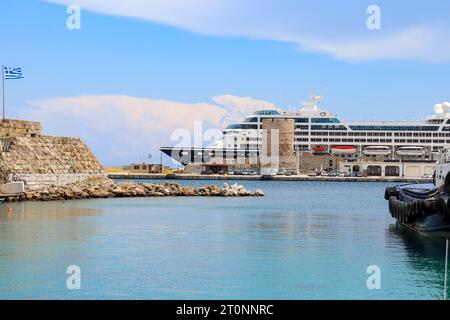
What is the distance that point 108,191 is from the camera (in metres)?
51.0

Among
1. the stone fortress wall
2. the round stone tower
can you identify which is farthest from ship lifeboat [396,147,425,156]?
the stone fortress wall

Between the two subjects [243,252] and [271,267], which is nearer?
[271,267]

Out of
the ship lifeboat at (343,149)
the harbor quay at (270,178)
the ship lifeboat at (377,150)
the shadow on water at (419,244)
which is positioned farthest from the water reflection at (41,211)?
the ship lifeboat at (377,150)

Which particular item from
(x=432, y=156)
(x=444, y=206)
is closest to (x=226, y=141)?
(x=432, y=156)

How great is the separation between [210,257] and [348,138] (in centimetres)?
10117

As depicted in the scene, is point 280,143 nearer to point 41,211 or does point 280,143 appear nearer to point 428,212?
point 41,211

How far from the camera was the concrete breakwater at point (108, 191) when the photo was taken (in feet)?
145

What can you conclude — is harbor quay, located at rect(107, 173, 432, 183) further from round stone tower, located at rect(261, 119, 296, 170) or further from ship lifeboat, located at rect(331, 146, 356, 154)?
ship lifeboat, located at rect(331, 146, 356, 154)

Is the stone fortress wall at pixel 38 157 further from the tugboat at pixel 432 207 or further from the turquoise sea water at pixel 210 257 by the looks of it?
the tugboat at pixel 432 207

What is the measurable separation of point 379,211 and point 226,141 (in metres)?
75.1

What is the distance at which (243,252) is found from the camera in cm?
2127

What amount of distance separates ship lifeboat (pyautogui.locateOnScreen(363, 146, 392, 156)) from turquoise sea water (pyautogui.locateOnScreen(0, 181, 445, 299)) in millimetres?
85445

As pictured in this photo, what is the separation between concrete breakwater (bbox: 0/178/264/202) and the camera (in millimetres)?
44281
